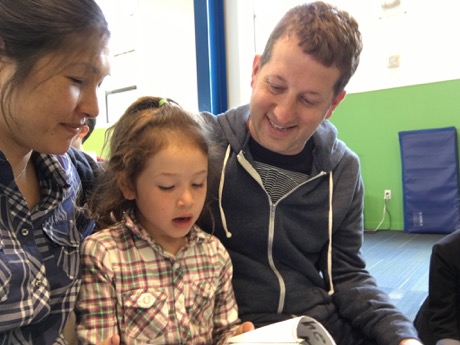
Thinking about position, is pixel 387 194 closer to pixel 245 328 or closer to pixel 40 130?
pixel 245 328

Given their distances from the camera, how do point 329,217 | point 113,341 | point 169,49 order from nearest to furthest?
1. point 113,341
2. point 329,217
3. point 169,49

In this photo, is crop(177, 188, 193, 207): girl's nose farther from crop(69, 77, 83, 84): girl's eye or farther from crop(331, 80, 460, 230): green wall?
crop(331, 80, 460, 230): green wall

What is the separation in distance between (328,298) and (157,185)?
551mm

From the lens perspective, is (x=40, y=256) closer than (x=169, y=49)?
Yes

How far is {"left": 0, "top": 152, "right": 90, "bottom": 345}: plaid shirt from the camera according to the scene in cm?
69

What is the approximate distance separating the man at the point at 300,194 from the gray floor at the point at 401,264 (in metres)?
1.13

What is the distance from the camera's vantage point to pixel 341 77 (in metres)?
1.06

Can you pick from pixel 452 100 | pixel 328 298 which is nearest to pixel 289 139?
pixel 328 298

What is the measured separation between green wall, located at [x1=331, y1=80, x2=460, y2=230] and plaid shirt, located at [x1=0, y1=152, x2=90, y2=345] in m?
3.69

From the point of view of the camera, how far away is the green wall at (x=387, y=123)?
12.6 feet

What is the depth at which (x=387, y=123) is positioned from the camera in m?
4.10

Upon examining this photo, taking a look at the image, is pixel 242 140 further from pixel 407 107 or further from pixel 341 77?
pixel 407 107

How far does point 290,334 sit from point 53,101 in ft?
1.95

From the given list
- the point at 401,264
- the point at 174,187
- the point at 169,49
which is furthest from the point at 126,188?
the point at 401,264
